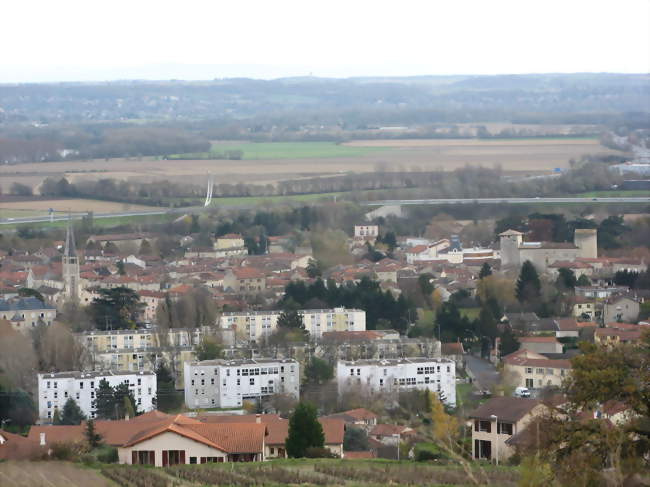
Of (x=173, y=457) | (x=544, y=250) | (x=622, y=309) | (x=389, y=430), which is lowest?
(x=544, y=250)

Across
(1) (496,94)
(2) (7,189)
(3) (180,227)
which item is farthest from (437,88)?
(3) (180,227)

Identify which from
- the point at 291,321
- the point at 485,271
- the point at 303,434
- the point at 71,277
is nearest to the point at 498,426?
the point at 303,434

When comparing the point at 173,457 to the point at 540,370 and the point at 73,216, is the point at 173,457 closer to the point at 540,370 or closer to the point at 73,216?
the point at 540,370

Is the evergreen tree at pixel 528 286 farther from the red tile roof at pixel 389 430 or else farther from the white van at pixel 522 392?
the red tile roof at pixel 389 430

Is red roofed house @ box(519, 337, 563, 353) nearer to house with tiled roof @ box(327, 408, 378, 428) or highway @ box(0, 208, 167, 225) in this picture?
house with tiled roof @ box(327, 408, 378, 428)

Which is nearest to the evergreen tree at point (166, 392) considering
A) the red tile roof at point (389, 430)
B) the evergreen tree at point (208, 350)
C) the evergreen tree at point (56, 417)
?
the evergreen tree at point (208, 350)

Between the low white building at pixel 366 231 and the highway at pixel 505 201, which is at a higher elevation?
the low white building at pixel 366 231

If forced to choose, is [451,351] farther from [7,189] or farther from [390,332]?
[7,189]
